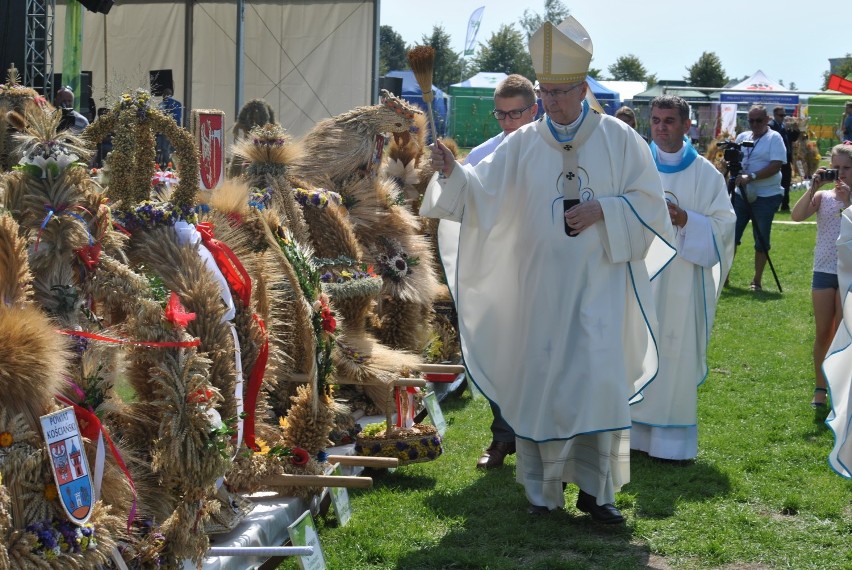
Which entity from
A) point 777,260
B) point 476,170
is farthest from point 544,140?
point 777,260

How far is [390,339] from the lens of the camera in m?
6.15

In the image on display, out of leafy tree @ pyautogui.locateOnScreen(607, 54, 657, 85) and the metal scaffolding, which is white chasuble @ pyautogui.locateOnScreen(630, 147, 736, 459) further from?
leafy tree @ pyautogui.locateOnScreen(607, 54, 657, 85)

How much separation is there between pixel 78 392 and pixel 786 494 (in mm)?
3753

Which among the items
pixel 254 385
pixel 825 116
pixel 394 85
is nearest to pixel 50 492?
pixel 254 385

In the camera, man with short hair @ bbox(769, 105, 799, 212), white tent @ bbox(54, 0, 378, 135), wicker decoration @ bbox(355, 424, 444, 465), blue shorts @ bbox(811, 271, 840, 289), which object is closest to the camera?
wicker decoration @ bbox(355, 424, 444, 465)

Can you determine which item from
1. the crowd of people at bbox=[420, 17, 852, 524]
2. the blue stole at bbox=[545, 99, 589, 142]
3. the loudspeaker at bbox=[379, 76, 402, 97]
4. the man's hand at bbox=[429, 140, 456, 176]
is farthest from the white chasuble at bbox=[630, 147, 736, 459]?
the loudspeaker at bbox=[379, 76, 402, 97]

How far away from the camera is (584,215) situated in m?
4.51

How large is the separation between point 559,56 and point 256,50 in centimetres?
1029

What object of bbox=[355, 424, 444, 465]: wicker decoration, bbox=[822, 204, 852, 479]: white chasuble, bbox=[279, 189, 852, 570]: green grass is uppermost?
bbox=[822, 204, 852, 479]: white chasuble

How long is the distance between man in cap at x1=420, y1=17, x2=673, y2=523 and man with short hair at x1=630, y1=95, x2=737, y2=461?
3.13 ft

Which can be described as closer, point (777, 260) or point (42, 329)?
point (42, 329)

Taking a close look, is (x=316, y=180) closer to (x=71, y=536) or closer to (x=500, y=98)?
(x=500, y=98)

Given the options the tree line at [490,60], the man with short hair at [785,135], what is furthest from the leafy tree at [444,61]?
the man with short hair at [785,135]

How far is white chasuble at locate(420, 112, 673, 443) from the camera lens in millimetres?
4535
